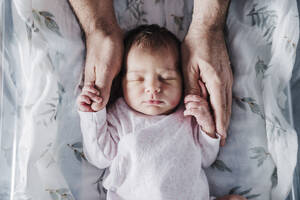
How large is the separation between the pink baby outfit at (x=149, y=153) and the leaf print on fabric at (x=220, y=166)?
0.03m

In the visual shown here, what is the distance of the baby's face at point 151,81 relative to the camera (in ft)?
3.37

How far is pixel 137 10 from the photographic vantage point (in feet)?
4.07

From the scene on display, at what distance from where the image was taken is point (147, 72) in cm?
104

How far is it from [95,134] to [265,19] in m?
0.68

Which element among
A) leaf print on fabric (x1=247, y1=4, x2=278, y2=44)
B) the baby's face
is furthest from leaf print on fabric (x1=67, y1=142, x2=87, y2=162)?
leaf print on fabric (x1=247, y1=4, x2=278, y2=44)

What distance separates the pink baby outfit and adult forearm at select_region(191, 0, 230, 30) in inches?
Result: 11.9

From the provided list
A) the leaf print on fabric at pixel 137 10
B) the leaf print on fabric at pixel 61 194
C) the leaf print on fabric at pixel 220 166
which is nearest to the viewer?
the leaf print on fabric at pixel 61 194

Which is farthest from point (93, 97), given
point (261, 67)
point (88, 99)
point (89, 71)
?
point (261, 67)

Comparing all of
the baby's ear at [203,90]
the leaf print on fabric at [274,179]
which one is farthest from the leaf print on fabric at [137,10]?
the leaf print on fabric at [274,179]

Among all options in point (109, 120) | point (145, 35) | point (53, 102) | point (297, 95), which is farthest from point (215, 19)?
point (53, 102)

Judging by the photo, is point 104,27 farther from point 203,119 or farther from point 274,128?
point 274,128

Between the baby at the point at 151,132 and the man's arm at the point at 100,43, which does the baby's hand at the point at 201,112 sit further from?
the man's arm at the point at 100,43

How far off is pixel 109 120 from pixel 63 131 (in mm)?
143

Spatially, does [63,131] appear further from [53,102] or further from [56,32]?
[56,32]
